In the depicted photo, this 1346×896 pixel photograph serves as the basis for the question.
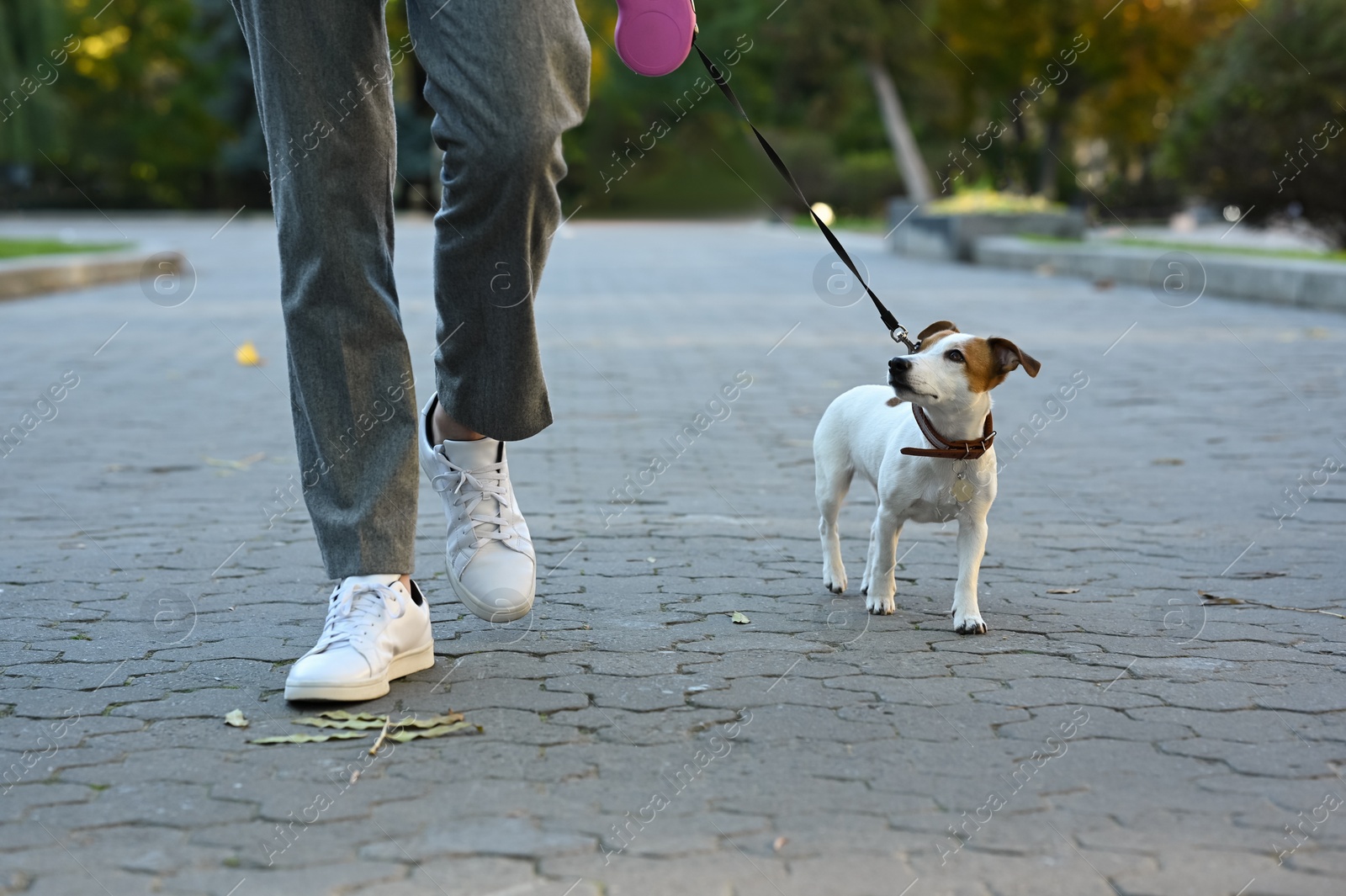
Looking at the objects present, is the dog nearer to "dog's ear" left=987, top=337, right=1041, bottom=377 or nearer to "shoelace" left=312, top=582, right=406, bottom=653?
"dog's ear" left=987, top=337, right=1041, bottom=377

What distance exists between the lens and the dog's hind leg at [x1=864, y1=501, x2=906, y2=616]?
11.9ft

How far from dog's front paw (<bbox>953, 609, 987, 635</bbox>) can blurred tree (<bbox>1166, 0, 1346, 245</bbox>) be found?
1658 centimetres

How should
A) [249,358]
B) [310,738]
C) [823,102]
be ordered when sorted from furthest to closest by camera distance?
[823,102] → [249,358] → [310,738]

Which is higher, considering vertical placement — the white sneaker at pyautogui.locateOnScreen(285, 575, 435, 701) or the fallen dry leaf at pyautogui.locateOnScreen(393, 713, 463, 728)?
the white sneaker at pyautogui.locateOnScreen(285, 575, 435, 701)

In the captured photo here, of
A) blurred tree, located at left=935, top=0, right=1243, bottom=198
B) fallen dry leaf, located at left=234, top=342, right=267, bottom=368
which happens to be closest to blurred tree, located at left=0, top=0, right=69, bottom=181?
blurred tree, located at left=935, top=0, right=1243, bottom=198

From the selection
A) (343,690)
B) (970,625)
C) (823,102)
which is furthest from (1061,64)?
(343,690)

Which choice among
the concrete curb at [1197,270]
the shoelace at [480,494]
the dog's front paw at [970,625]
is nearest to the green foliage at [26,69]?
the concrete curb at [1197,270]

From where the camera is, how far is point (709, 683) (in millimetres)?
3031

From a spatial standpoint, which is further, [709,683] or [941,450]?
[941,450]

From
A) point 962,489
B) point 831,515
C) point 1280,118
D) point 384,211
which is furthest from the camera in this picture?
point 1280,118

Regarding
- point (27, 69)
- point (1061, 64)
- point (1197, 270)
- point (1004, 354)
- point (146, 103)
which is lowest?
point (146, 103)

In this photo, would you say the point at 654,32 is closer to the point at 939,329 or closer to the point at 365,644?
the point at 939,329

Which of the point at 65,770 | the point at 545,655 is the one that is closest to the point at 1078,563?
the point at 545,655

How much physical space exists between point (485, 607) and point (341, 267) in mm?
835
